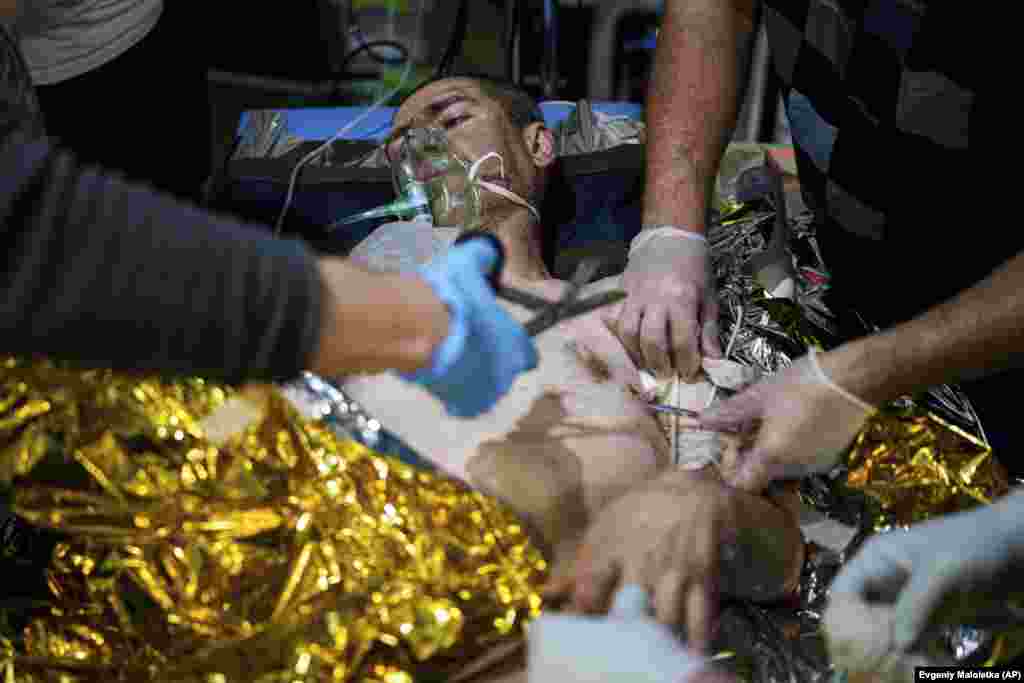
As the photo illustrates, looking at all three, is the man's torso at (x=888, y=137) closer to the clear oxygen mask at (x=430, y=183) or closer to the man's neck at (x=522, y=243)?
the man's neck at (x=522, y=243)

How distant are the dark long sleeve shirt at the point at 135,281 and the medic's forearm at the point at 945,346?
0.87m

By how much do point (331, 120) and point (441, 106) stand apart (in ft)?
2.29

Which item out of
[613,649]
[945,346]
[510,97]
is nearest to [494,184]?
[510,97]

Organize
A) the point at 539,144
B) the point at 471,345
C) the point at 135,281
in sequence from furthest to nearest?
the point at 539,144, the point at 471,345, the point at 135,281

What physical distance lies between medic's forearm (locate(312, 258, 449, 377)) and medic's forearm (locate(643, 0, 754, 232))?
36.0 inches

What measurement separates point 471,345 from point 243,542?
47 cm

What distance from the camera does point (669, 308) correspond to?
178 cm

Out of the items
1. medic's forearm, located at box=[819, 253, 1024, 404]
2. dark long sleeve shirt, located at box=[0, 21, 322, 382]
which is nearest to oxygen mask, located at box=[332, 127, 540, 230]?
medic's forearm, located at box=[819, 253, 1024, 404]

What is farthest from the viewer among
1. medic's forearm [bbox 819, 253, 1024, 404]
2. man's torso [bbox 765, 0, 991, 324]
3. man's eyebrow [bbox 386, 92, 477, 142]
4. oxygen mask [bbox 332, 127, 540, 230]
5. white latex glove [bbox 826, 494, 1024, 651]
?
man's eyebrow [bbox 386, 92, 477, 142]

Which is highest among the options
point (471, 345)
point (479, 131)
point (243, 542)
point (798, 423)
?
point (471, 345)

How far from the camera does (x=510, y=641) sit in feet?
4.50

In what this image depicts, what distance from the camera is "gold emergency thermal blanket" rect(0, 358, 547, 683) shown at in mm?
1295

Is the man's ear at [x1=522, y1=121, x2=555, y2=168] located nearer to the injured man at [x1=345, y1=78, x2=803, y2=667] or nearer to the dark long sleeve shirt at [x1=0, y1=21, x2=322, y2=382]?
the injured man at [x1=345, y1=78, x2=803, y2=667]

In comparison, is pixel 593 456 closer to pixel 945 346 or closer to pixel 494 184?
pixel 945 346
